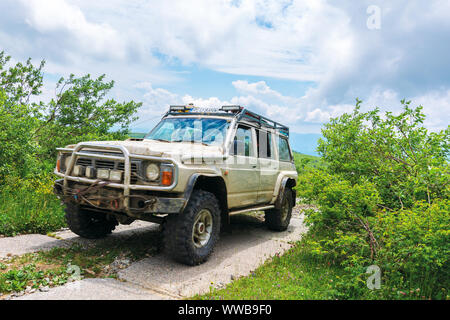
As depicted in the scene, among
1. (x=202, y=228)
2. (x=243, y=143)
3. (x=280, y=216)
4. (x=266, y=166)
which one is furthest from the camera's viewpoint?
(x=280, y=216)

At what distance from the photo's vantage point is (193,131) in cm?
566

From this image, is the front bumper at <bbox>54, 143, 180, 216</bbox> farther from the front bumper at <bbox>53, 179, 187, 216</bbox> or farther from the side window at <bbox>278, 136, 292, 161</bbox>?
the side window at <bbox>278, 136, 292, 161</bbox>

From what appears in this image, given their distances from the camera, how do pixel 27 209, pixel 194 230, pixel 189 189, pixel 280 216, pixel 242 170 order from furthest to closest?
pixel 280 216 < pixel 27 209 < pixel 242 170 < pixel 194 230 < pixel 189 189

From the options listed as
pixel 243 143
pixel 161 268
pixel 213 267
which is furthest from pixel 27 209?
pixel 243 143

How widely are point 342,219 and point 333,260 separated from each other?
2.13ft

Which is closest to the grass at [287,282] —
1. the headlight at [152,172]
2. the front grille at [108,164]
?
the headlight at [152,172]

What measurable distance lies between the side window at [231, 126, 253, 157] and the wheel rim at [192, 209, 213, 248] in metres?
1.18

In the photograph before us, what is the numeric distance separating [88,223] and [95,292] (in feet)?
6.30

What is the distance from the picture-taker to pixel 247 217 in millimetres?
8719

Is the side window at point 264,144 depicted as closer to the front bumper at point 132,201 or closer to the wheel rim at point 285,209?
the wheel rim at point 285,209

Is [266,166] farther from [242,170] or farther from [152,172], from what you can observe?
[152,172]

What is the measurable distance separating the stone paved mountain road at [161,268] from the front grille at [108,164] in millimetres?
1213

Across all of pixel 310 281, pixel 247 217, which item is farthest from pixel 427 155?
pixel 247 217

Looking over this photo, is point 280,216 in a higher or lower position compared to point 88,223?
lower
